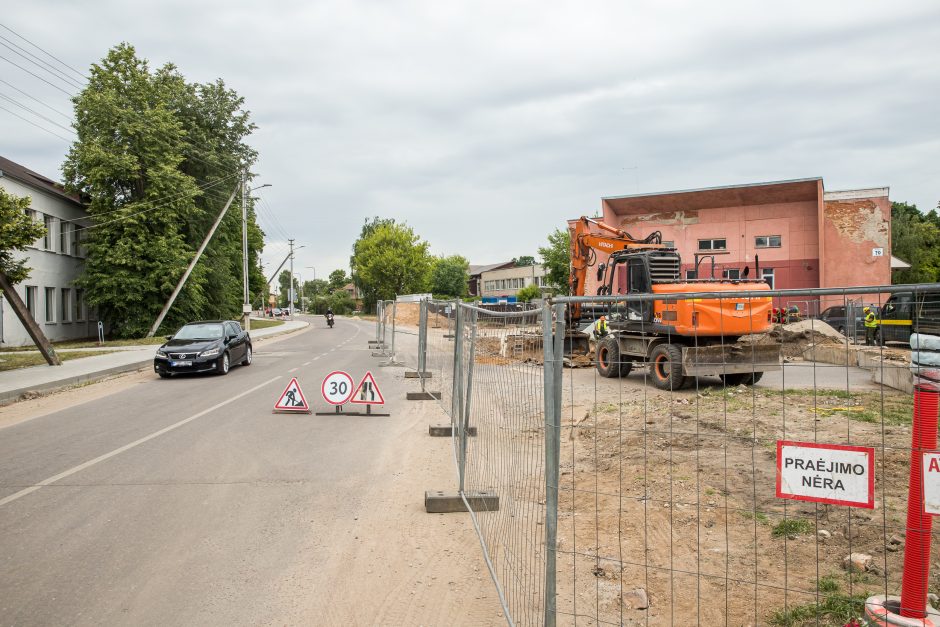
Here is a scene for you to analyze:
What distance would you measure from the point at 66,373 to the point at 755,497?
726 inches

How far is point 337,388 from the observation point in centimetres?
1143

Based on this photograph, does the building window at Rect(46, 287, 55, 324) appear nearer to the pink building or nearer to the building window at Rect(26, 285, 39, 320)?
the building window at Rect(26, 285, 39, 320)

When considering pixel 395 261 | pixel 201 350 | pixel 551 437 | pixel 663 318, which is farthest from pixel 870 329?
pixel 395 261

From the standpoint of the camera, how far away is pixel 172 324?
3531 centimetres

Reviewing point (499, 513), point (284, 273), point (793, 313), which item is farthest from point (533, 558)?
point (284, 273)

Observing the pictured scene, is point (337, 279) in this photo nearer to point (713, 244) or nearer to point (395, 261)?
point (395, 261)

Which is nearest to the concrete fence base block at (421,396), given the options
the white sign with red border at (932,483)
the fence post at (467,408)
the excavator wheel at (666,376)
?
the fence post at (467,408)

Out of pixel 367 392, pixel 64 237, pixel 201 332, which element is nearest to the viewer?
pixel 367 392

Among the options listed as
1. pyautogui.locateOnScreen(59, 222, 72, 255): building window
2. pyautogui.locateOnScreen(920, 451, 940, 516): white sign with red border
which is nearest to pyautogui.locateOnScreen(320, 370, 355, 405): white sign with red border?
pyautogui.locateOnScreen(920, 451, 940, 516): white sign with red border

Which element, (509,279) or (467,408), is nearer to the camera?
(467,408)

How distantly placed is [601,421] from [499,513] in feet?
14.0

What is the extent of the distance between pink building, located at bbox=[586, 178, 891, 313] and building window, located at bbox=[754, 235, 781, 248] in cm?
5

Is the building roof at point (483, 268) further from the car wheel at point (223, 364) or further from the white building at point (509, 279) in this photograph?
the car wheel at point (223, 364)

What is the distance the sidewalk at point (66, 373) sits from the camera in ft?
48.2
